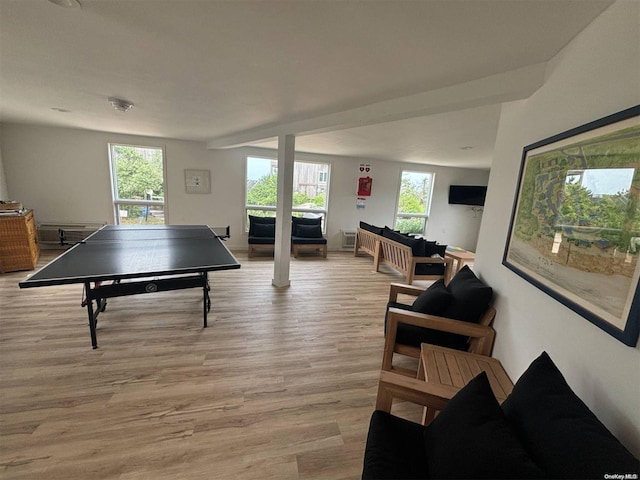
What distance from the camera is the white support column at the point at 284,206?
11.2ft

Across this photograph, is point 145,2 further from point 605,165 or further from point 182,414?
point 182,414

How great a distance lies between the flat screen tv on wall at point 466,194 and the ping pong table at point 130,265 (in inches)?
240

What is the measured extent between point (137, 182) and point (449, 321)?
587 cm

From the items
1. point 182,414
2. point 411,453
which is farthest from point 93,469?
point 411,453

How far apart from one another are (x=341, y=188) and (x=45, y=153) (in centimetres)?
558

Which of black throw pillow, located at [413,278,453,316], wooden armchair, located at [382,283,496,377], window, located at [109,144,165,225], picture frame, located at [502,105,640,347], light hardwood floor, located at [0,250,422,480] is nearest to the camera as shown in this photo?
picture frame, located at [502,105,640,347]

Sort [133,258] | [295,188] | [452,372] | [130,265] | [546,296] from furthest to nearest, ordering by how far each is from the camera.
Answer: [295,188] → [133,258] → [130,265] → [452,372] → [546,296]

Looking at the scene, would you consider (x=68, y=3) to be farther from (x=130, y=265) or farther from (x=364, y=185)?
(x=364, y=185)

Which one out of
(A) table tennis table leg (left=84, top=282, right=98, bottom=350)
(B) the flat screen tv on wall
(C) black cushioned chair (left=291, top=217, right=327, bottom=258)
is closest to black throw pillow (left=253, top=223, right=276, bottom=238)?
(C) black cushioned chair (left=291, top=217, right=327, bottom=258)

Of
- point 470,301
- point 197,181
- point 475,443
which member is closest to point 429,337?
point 470,301

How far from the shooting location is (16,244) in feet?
12.4

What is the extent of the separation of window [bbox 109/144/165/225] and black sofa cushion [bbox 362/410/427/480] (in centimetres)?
563

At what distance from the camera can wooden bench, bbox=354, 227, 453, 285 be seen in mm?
4238

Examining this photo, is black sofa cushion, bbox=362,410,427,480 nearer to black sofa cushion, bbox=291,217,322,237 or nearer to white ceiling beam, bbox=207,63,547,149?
white ceiling beam, bbox=207,63,547,149
